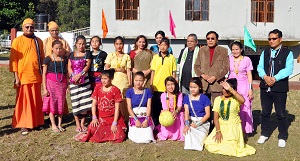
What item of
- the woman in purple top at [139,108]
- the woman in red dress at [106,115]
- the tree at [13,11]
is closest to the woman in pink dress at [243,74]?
the woman in purple top at [139,108]

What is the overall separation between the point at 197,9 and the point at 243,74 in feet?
36.0

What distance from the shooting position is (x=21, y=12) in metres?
23.1

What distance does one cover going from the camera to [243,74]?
6.07 metres

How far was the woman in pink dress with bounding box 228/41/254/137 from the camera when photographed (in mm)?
6031

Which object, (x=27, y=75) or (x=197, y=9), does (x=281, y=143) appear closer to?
(x=27, y=75)

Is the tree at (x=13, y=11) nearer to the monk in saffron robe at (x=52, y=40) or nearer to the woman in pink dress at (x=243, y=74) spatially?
the monk in saffron robe at (x=52, y=40)

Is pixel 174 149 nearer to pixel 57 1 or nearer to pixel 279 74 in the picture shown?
pixel 279 74

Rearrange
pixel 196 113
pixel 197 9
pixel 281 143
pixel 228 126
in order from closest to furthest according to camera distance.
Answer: pixel 228 126, pixel 281 143, pixel 196 113, pixel 197 9

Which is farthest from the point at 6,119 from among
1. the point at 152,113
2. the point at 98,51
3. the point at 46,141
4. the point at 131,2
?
the point at 131,2

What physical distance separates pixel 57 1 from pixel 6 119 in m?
39.2

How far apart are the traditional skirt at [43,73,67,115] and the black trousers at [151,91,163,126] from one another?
5.10ft

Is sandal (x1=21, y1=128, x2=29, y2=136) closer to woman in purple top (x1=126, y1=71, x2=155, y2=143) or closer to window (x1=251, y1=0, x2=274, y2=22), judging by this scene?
woman in purple top (x1=126, y1=71, x2=155, y2=143)

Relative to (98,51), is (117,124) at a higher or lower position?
lower

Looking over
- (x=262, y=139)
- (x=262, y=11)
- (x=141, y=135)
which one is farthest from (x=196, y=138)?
(x=262, y=11)
